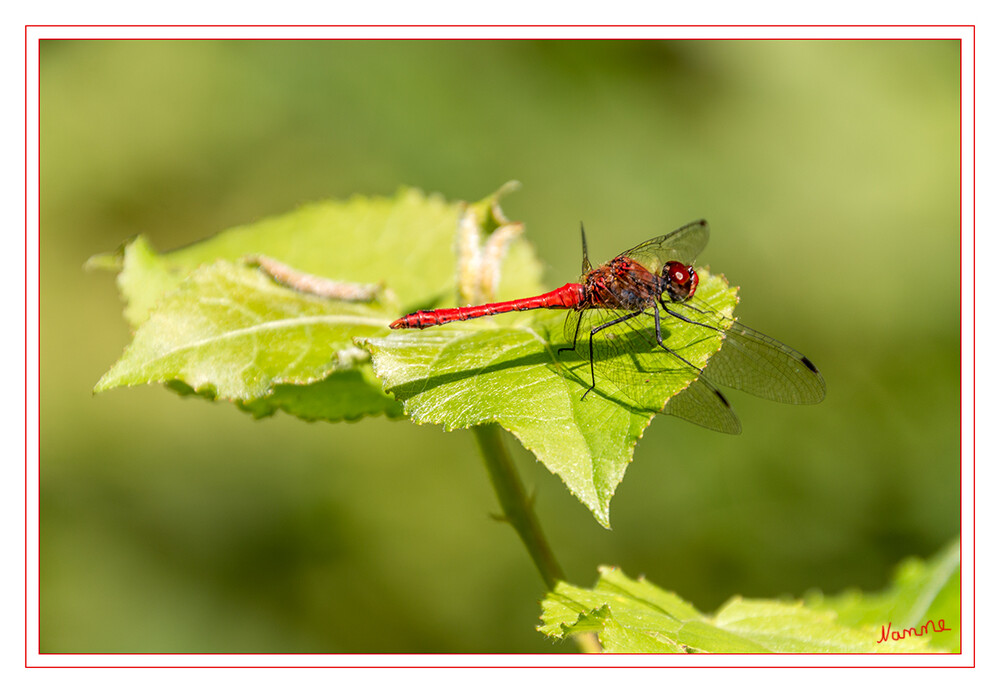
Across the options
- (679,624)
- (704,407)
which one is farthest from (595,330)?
(679,624)

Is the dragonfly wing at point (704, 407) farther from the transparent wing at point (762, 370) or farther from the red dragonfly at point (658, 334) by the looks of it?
the transparent wing at point (762, 370)

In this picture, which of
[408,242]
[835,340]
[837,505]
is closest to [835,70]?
[835,340]

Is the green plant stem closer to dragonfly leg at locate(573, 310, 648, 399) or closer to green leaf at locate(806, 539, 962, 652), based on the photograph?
dragonfly leg at locate(573, 310, 648, 399)

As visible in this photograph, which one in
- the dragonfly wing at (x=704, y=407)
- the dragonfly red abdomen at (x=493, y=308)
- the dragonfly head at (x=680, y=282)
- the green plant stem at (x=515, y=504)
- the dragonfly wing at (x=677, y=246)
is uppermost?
the dragonfly wing at (x=677, y=246)

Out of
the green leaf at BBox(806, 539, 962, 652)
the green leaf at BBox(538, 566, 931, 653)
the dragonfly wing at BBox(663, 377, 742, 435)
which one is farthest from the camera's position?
the green leaf at BBox(806, 539, 962, 652)

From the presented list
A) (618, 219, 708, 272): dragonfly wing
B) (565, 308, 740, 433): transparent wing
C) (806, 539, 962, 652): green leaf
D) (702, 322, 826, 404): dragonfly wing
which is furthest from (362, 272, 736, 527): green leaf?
(806, 539, 962, 652): green leaf
